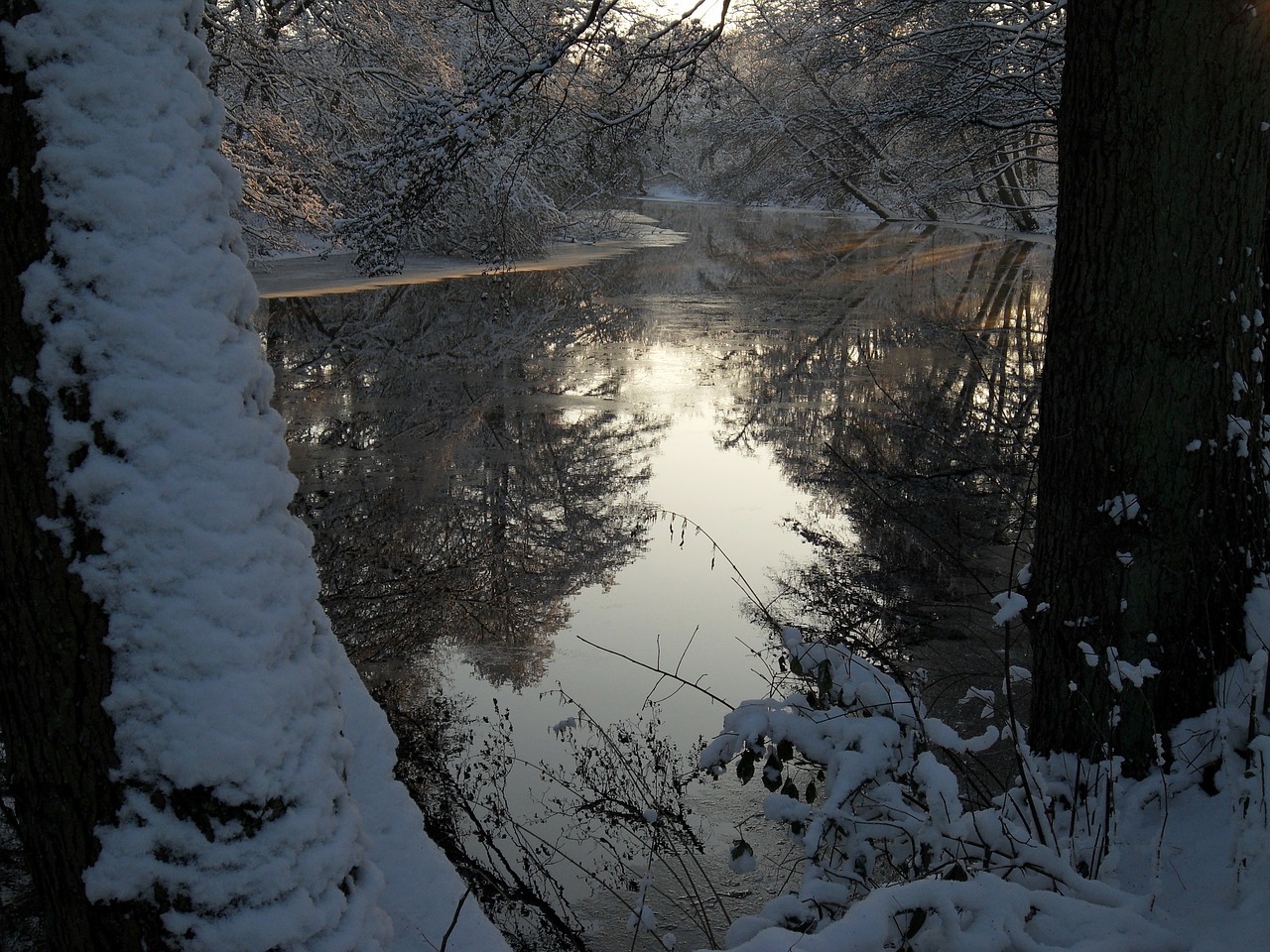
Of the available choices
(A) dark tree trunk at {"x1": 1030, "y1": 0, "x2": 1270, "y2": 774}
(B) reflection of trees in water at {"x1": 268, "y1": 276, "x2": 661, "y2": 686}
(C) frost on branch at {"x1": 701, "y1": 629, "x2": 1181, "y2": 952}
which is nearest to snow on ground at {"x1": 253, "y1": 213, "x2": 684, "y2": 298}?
(B) reflection of trees in water at {"x1": 268, "y1": 276, "x2": 661, "y2": 686}

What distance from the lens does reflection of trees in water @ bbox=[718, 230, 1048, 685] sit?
19.2 ft

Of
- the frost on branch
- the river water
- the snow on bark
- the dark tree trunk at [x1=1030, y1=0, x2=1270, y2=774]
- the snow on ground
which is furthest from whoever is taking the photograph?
the snow on ground

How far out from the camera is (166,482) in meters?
1.74

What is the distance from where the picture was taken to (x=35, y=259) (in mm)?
1717

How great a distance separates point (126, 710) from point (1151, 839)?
2.65 meters

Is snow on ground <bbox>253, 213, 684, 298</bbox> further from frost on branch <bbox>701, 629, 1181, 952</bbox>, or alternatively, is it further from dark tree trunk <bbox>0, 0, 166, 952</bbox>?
dark tree trunk <bbox>0, 0, 166, 952</bbox>

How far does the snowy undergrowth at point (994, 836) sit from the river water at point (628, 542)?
36cm

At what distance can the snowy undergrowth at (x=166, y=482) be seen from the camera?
5.62 feet

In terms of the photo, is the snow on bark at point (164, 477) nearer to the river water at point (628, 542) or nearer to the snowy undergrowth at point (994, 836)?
the snowy undergrowth at point (994, 836)

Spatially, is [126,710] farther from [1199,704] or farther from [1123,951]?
[1199,704]

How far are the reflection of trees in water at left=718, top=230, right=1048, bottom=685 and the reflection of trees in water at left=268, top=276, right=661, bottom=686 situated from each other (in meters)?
1.38

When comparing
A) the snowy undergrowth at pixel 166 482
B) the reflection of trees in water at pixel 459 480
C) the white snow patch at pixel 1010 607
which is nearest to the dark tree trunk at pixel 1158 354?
the white snow patch at pixel 1010 607

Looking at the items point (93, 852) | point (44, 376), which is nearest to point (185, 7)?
point (44, 376)

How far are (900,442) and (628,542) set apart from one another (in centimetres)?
311
